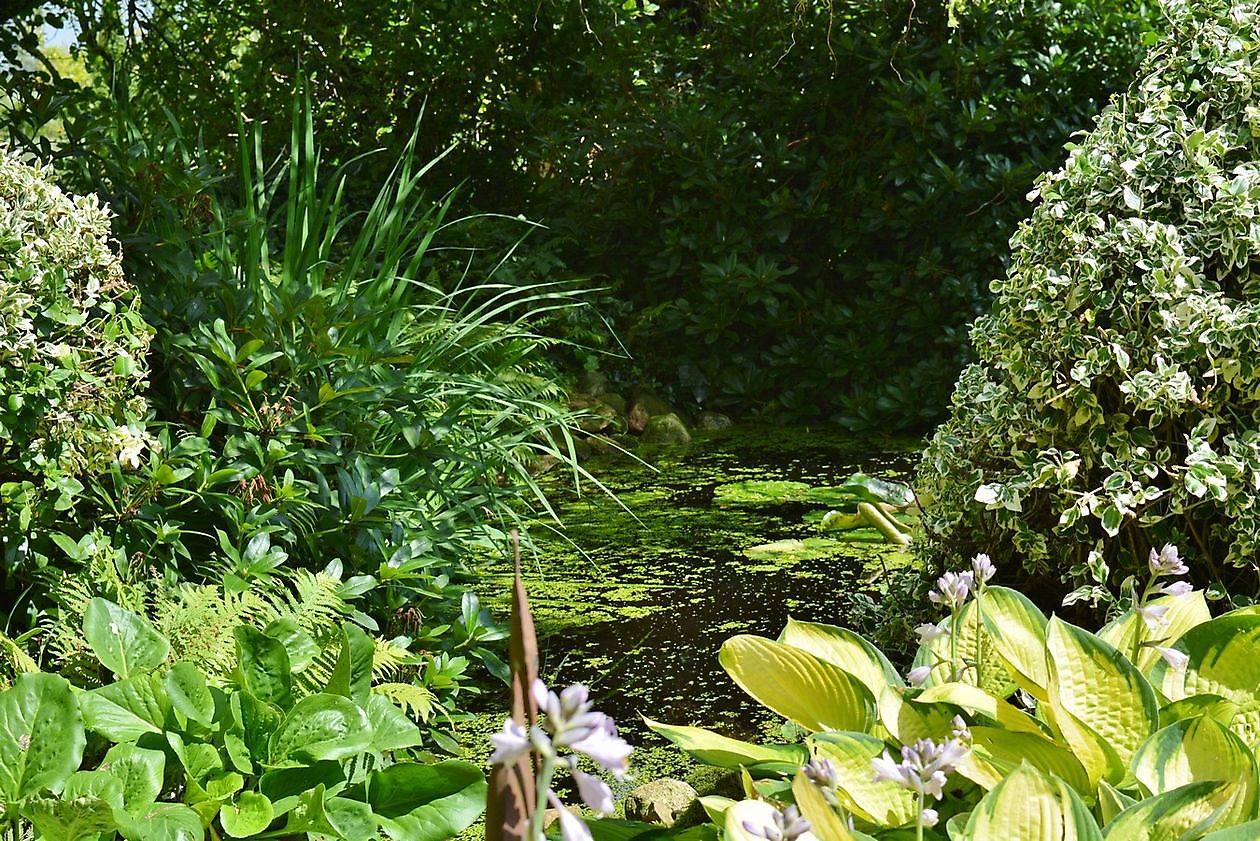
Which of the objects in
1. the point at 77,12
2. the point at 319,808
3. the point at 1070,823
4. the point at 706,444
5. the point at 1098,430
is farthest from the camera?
the point at 706,444

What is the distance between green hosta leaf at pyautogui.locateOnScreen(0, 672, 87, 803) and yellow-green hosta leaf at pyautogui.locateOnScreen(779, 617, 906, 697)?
1.12m

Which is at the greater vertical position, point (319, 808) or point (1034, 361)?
point (1034, 361)

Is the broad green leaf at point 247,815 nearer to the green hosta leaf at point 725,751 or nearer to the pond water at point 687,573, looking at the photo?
the green hosta leaf at point 725,751

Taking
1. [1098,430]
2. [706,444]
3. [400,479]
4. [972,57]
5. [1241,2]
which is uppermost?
[972,57]

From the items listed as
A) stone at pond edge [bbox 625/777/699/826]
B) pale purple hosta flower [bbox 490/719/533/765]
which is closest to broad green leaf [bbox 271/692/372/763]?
stone at pond edge [bbox 625/777/699/826]

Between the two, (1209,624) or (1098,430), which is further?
(1098,430)

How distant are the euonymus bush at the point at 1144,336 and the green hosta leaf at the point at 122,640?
155 cm

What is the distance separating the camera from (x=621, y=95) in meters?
7.52

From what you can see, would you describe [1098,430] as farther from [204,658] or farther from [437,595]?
[204,658]

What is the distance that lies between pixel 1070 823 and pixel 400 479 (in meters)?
1.96

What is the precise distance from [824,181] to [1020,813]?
19.1 feet

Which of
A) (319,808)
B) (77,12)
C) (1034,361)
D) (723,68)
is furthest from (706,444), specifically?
(319,808)

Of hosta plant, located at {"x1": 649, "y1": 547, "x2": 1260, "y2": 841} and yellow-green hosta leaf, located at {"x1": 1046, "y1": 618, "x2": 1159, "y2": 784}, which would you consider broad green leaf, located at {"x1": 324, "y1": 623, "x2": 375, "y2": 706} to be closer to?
hosta plant, located at {"x1": 649, "y1": 547, "x2": 1260, "y2": 841}

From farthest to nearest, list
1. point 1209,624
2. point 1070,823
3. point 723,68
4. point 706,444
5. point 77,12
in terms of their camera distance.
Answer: point 723,68 < point 706,444 < point 77,12 < point 1209,624 < point 1070,823
